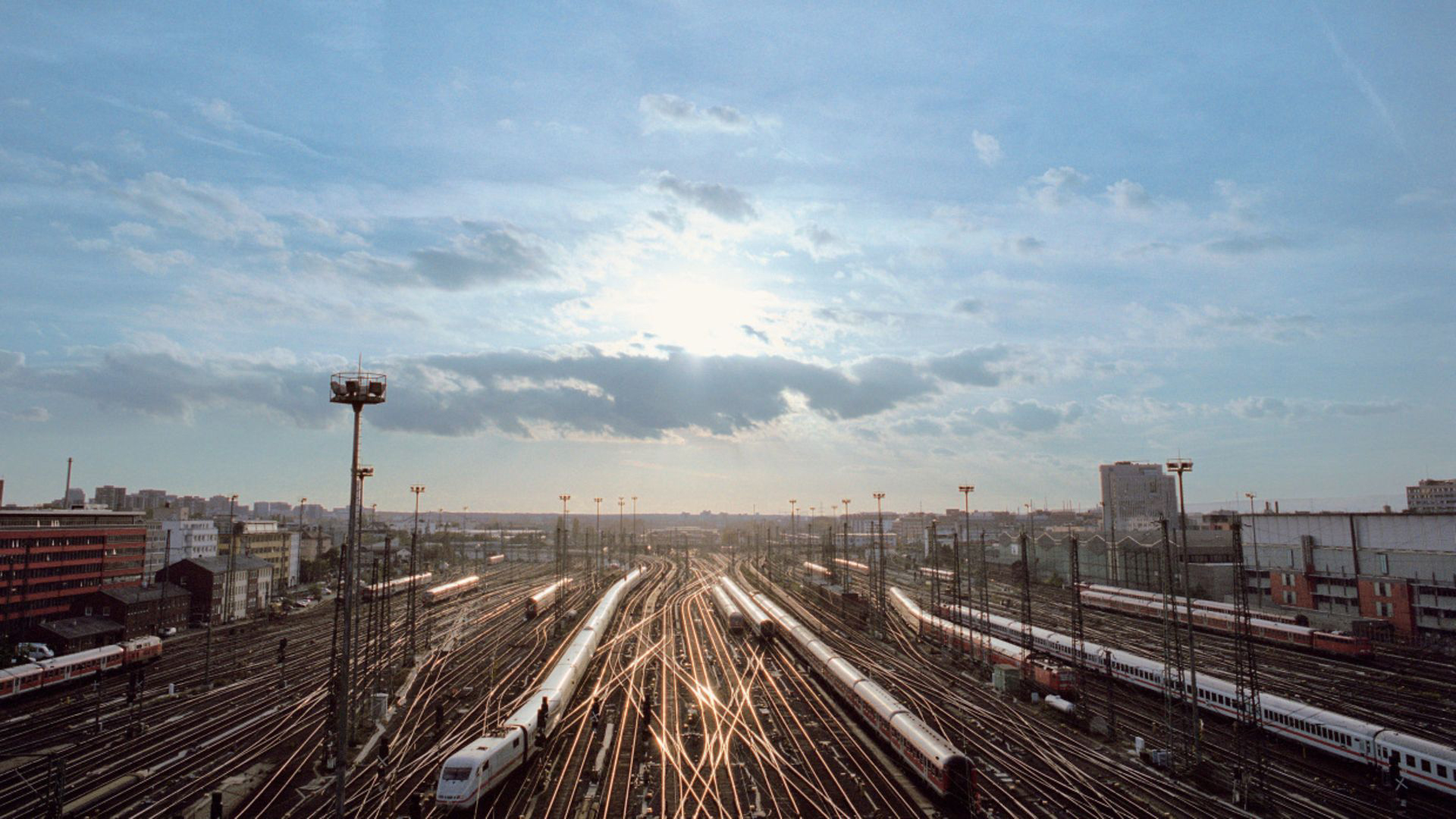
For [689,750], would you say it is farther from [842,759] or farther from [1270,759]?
[1270,759]

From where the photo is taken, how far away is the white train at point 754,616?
57.5 metres

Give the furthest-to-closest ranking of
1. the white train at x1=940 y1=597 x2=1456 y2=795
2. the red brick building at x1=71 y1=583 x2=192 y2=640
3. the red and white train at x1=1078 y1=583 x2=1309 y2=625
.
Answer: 1. the red brick building at x1=71 y1=583 x2=192 y2=640
2. the red and white train at x1=1078 y1=583 x2=1309 y2=625
3. the white train at x1=940 y1=597 x2=1456 y2=795

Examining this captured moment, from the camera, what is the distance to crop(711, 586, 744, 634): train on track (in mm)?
62594

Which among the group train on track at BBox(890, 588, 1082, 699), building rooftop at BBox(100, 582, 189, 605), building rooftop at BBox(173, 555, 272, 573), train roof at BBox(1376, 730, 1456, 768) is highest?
building rooftop at BBox(173, 555, 272, 573)

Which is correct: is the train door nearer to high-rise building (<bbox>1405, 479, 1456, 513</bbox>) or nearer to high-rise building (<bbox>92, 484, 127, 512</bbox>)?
high-rise building (<bbox>92, 484, 127, 512</bbox>)

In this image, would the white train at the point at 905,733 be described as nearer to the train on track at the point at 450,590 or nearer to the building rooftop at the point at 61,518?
the train on track at the point at 450,590

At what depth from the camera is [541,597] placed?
75.3 meters

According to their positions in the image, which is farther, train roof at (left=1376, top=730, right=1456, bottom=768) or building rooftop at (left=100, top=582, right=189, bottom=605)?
building rooftop at (left=100, top=582, right=189, bottom=605)

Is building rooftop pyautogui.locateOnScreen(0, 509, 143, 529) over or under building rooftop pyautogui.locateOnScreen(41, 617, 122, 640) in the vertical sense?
over

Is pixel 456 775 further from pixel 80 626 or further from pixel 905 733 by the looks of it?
pixel 80 626

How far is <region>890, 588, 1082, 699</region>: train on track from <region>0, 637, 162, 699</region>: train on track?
184ft

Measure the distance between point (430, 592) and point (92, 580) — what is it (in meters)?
28.7

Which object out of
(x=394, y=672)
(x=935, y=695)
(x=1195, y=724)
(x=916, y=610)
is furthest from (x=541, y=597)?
(x=1195, y=724)

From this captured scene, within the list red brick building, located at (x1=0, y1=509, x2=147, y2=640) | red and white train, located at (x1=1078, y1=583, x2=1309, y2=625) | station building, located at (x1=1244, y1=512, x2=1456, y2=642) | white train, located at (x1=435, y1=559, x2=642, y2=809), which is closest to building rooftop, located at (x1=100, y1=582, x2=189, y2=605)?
red brick building, located at (x1=0, y1=509, x2=147, y2=640)
